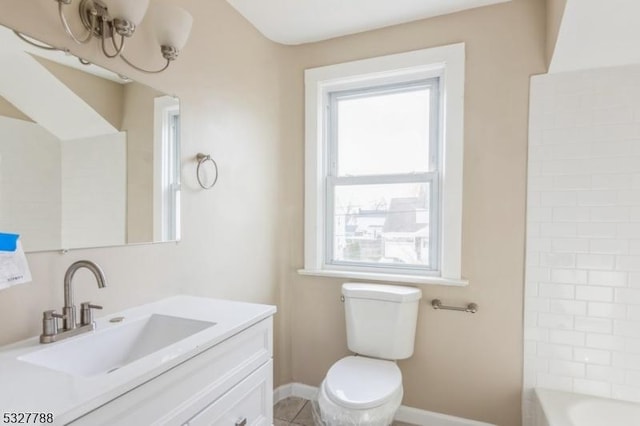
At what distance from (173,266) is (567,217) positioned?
1.95m

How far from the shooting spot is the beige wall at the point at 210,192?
1.03 metres

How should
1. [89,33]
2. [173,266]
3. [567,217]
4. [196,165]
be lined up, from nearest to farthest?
1. [89,33]
2. [173,266]
3. [196,165]
4. [567,217]

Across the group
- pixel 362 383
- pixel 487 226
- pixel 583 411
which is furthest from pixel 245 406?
pixel 583 411

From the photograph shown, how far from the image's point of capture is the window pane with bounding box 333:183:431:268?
212 centimetres

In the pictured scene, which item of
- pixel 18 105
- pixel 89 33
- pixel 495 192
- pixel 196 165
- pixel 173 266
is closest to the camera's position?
pixel 18 105

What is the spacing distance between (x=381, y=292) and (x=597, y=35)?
1.49m

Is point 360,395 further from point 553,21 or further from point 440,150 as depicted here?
point 553,21

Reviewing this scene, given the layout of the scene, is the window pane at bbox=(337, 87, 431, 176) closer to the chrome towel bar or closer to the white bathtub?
the chrome towel bar

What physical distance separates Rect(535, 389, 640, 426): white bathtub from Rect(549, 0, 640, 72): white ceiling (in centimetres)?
165

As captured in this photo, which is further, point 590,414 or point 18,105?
point 590,414

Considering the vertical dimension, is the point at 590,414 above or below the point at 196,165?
below

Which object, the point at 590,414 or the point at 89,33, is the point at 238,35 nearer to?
the point at 89,33

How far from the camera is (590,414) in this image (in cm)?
162

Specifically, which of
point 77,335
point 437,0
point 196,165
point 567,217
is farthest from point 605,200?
point 77,335
